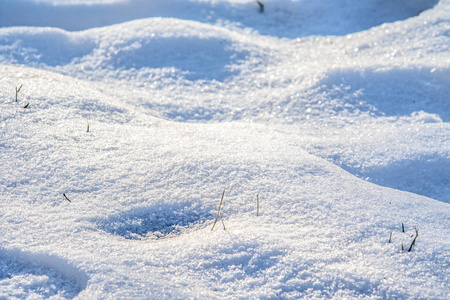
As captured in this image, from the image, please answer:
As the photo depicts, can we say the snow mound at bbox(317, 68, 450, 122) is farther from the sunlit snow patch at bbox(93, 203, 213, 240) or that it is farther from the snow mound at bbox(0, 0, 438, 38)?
the sunlit snow patch at bbox(93, 203, 213, 240)

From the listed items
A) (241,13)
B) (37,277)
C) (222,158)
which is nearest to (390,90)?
(222,158)

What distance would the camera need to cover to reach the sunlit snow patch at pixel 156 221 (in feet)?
4.89

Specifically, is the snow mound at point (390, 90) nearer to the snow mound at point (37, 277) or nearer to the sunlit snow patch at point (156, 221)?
the sunlit snow patch at point (156, 221)

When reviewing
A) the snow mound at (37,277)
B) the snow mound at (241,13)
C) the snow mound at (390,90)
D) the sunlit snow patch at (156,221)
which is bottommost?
the snow mound at (37,277)

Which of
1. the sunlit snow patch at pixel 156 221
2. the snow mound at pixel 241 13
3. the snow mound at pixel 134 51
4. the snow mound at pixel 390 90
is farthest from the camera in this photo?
the snow mound at pixel 241 13

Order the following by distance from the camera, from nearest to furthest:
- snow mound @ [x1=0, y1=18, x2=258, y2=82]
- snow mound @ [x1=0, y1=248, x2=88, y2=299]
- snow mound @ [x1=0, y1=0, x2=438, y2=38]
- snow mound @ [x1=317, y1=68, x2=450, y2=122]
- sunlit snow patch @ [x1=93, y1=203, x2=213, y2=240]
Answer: snow mound @ [x1=0, y1=248, x2=88, y2=299] < sunlit snow patch @ [x1=93, y1=203, x2=213, y2=240] < snow mound @ [x1=317, y1=68, x2=450, y2=122] < snow mound @ [x1=0, y1=18, x2=258, y2=82] < snow mound @ [x1=0, y1=0, x2=438, y2=38]

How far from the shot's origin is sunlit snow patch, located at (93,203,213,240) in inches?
58.6

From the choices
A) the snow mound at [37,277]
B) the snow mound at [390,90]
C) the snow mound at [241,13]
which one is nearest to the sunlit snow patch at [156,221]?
the snow mound at [37,277]

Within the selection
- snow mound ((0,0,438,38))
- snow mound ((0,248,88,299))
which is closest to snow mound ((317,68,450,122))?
snow mound ((0,0,438,38))

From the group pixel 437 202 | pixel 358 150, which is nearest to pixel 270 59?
pixel 358 150

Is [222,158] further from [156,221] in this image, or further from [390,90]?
[390,90]

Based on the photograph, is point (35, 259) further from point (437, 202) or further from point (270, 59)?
point (270, 59)

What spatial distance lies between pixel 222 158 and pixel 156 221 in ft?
1.49

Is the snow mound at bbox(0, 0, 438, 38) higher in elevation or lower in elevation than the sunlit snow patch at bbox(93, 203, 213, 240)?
higher
